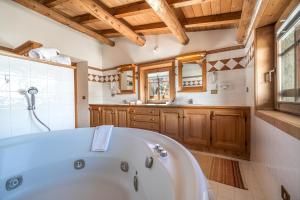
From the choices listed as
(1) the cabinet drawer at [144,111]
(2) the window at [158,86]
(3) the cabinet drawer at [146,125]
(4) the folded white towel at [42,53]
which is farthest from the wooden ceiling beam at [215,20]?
(4) the folded white towel at [42,53]

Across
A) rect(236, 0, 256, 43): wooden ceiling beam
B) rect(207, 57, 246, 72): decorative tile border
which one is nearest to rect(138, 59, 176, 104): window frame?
rect(207, 57, 246, 72): decorative tile border

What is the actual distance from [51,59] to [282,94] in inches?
Result: 99.3

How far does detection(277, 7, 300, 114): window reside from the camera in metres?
1.08

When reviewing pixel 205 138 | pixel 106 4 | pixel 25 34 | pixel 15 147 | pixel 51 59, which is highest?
pixel 106 4

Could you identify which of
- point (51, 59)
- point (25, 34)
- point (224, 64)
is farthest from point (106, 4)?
point (224, 64)

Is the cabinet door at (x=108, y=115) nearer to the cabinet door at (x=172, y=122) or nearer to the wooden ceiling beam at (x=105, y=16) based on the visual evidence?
the cabinet door at (x=172, y=122)

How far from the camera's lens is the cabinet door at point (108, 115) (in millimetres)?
3303

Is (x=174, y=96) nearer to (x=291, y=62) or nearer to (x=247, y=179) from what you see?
(x=247, y=179)

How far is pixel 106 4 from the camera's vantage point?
249 cm

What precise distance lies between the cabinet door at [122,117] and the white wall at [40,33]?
1706mm

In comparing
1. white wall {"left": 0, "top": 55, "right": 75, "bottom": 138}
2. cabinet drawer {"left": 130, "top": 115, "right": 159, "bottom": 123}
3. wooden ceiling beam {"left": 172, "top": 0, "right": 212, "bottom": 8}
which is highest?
wooden ceiling beam {"left": 172, "top": 0, "right": 212, "bottom": 8}

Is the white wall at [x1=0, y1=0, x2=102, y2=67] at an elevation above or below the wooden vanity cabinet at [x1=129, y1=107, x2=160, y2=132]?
above

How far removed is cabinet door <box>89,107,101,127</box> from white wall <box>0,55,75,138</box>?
1.48 meters

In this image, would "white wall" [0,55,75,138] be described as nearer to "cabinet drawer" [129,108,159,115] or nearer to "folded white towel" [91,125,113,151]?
"folded white towel" [91,125,113,151]
